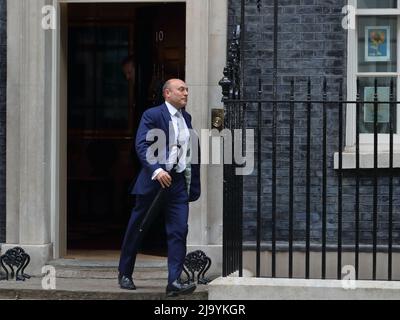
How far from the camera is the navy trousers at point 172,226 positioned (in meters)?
8.60

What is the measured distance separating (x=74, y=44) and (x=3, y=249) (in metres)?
3.97

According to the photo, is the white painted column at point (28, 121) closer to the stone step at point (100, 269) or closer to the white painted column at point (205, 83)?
the stone step at point (100, 269)

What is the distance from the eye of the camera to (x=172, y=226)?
863 centimetres

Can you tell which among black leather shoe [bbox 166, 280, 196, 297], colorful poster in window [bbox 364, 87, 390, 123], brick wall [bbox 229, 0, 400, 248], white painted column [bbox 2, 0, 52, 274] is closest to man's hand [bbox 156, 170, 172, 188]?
black leather shoe [bbox 166, 280, 196, 297]

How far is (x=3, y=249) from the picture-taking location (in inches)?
388

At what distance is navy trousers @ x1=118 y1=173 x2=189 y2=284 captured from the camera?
8.60 meters

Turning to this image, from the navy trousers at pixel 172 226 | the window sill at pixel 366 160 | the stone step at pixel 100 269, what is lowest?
the stone step at pixel 100 269

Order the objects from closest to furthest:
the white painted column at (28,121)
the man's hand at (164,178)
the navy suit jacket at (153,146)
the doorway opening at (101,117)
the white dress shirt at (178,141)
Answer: the man's hand at (164,178)
the navy suit jacket at (153,146)
the white dress shirt at (178,141)
the white painted column at (28,121)
the doorway opening at (101,117)

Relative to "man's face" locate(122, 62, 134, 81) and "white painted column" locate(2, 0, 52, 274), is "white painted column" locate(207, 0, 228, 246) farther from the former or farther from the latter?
"man's face" locate(122, 62, 134, 81)

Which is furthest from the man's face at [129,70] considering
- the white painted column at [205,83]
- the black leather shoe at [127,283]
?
the black leather shoe at [127,283]

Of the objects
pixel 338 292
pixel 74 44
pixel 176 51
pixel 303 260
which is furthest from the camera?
pixel 74 44

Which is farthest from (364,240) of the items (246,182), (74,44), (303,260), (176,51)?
(74,44)

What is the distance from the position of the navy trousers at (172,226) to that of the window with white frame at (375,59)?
1976mm

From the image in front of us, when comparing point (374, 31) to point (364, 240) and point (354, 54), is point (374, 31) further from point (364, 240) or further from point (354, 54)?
point (364, 240)
